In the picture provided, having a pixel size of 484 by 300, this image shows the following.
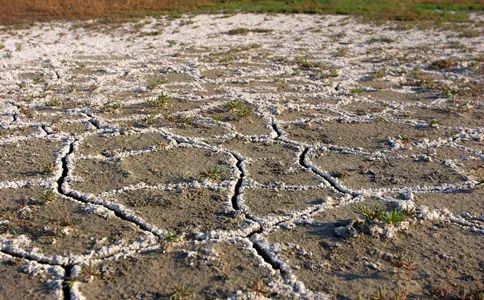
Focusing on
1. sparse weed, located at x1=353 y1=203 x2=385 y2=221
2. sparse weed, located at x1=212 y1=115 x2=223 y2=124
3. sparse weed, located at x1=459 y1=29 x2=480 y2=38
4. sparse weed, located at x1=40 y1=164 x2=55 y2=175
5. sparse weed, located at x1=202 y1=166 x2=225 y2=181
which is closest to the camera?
sparse weed, located at x1=353 y1=203 x2=385 y2=221

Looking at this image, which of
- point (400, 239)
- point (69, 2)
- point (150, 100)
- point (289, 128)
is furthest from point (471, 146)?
point (69, 2)

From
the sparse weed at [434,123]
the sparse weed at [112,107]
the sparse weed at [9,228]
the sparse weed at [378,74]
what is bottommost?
the sparse weed at [378,74]

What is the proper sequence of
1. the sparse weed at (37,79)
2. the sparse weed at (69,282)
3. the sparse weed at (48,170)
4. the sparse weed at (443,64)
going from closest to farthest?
the sparse weed at (69,282) → the sparse weed at (48,170) → the sparse weed at (37,79) → the sparse weed at (443,64)

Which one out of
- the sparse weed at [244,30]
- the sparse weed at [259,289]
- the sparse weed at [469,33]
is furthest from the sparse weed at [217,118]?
the sparse weed at [469,33]

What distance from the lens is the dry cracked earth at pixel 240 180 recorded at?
387cm

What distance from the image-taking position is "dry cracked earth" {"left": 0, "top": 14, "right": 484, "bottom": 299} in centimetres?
387

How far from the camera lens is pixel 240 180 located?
5449mm

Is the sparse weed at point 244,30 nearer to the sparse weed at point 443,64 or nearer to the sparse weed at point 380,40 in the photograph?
the sparse weed at point 380,40

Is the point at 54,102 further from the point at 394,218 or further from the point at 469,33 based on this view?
the point at 469,33

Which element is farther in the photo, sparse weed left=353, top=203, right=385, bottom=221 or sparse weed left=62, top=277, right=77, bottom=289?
sparse weed left=353, top=203, right=385, bottom=221

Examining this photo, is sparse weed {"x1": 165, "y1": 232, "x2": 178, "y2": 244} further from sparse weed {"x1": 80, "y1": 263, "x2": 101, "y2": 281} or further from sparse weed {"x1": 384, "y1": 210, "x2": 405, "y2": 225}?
sparse weed {"x1": 384, "y1": 210, "x2": 405, "y2": 225}

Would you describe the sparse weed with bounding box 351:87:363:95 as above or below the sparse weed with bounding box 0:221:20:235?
below

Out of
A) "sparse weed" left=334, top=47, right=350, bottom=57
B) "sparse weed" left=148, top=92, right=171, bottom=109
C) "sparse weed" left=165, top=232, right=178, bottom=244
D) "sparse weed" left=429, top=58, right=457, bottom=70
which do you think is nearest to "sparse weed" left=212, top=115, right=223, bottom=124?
"sparse weed" left=148, top=92, right=171, bottom=109

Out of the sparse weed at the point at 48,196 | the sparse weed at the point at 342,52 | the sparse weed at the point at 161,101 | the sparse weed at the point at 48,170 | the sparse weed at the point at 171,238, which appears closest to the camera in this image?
the sparse weed at the point at 171,238
